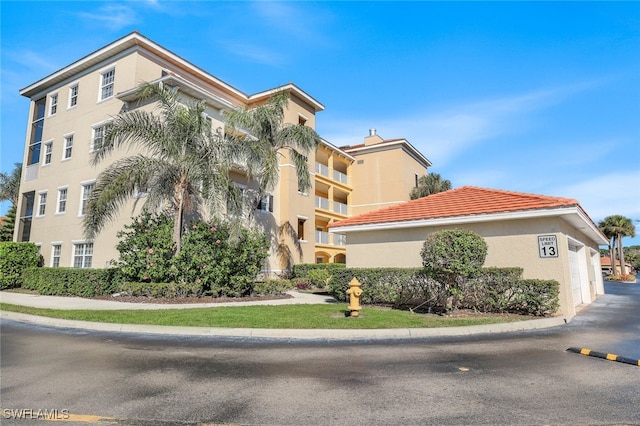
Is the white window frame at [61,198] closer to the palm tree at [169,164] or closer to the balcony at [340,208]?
the palm tree at [169,164]

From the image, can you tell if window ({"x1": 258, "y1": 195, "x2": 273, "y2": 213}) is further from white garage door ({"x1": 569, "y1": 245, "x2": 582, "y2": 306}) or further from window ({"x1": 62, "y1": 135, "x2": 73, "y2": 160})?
white garage door ({"x1": 569, "y1": 245, "x2": 582, "y2": 306})

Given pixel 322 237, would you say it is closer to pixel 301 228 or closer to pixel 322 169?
pixel 301 228

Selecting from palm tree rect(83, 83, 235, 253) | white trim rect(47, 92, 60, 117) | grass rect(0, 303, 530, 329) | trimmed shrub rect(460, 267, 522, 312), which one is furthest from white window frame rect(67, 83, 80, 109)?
trimmed shrub rect(460, 267, 522, 312)

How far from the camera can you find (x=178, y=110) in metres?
16.4

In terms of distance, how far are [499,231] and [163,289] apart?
12981 millimetres

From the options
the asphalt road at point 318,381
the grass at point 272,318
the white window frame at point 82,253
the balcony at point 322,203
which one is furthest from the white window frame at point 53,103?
the asphalt road at point 318,381

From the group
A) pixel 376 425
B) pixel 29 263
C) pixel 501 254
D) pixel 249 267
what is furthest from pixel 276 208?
pixel 376 425

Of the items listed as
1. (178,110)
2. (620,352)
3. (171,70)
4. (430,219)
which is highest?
(171,70)

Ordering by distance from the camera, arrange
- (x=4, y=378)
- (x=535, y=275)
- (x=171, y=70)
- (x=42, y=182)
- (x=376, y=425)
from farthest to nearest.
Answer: (x=42, y=182), (x=171, y=70), (x=535, y=275), (x=4, y=378), (x=376, y=425)

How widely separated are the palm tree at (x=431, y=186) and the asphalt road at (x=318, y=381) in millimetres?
28453

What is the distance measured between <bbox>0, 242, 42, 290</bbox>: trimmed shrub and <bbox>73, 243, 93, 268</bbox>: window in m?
2.63

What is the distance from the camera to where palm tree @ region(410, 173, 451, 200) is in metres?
35.8

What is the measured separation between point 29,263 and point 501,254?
2475 cm

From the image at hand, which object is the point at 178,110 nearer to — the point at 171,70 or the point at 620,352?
the point at 171,70
